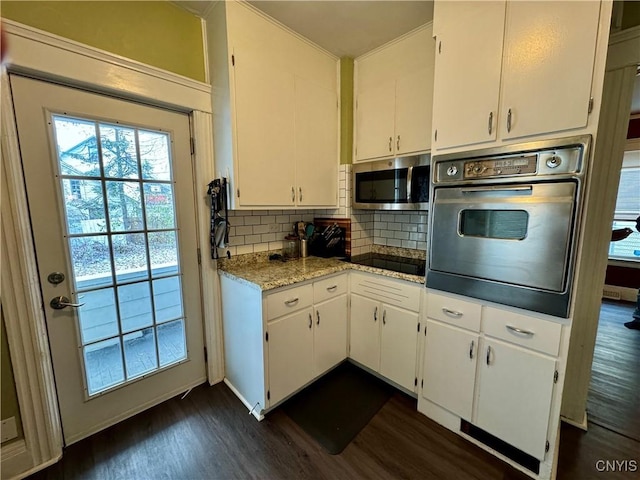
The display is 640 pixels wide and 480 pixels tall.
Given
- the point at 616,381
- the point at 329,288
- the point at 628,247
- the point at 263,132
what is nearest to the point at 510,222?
the point at 329,288

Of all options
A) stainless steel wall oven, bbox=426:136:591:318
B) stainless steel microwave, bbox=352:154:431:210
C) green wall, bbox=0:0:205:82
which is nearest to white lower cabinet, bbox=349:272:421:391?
stainless steel wall oven, bbox=426:136:591:318

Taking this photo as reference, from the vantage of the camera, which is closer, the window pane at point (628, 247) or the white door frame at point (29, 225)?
the white door frame at point (29, 225)

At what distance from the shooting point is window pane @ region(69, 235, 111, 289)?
150 centimetres

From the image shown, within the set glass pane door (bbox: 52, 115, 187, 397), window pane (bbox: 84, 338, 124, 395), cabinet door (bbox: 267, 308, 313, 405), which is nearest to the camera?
glass pane door (bbox: 52, 115, 187, 397)

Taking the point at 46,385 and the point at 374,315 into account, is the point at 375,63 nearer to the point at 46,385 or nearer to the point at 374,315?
the point at 374,315

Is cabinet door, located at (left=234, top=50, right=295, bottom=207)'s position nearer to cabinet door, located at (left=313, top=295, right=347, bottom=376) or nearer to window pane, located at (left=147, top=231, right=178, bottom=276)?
window pane, located at (left=147, top=231, right=178, bottom=276)

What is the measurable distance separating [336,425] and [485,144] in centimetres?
191

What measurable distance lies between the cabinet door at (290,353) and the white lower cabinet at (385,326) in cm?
45

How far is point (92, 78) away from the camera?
1.42 meters

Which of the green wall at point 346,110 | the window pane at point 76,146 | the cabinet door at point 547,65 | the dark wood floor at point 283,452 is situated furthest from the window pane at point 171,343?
the cabinet door at point 547,65

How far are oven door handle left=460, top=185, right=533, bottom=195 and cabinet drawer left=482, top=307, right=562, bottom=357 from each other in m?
0.62

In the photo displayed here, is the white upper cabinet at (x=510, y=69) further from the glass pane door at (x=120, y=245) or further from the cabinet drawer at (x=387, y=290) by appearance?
the glass pane door at (x=120, y=245)

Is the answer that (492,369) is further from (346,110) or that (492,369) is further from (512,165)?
(346,110)

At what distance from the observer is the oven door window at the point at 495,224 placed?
1.33 m
